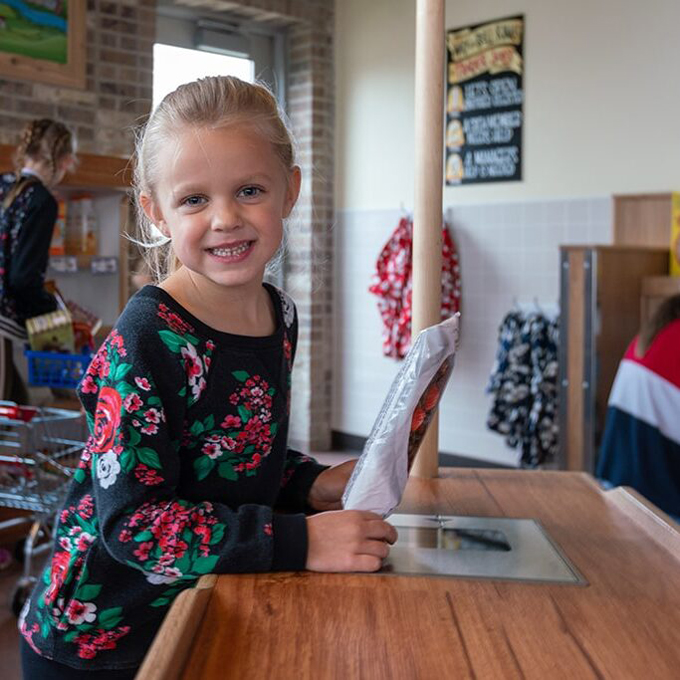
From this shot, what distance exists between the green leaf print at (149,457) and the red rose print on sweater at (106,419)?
33 millimetres

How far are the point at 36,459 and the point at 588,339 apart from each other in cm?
242

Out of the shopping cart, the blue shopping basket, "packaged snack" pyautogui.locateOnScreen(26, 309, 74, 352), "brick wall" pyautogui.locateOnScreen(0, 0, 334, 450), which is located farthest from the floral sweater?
"brick wall" pyautogui.locateOnScreen(0, 0, 334, 450)

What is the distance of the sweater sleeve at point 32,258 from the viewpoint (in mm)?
3850

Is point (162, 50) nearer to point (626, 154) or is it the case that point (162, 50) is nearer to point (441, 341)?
point (626, 154)

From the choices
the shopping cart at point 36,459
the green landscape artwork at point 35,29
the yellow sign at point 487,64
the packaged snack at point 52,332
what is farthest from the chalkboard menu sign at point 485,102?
the shopping cart at point 36,459

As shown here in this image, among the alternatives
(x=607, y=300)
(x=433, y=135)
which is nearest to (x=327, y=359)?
(x=607, y=300)

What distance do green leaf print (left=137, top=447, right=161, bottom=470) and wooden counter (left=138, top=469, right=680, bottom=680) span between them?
14 cm

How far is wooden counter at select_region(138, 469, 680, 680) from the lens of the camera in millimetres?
849

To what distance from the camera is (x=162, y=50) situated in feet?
20.0

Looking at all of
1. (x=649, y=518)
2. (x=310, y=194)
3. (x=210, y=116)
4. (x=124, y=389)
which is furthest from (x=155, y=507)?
(x=310, y=194)

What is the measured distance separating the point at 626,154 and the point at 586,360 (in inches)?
52.3

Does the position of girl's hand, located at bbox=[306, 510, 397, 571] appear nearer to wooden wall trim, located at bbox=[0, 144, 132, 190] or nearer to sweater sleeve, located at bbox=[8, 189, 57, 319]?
sweater sleeve, located at bbox=[8, 189, 57, 319]

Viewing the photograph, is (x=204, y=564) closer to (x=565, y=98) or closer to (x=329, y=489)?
(x=329, y=489)

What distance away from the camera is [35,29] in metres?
5.01
